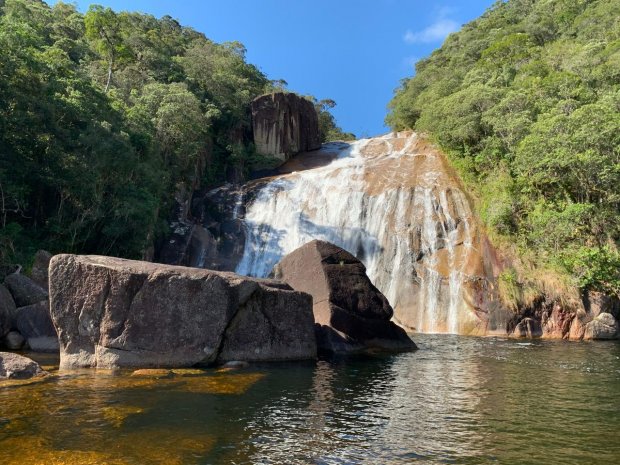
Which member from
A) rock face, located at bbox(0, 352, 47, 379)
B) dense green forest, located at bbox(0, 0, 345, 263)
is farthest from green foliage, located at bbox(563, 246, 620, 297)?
rock face, located at bbox(0, 352, 47, 379)

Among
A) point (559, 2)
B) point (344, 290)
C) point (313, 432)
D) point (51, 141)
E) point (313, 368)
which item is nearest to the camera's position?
point (313, 432)

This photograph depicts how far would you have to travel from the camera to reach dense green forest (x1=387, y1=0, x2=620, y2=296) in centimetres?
2580

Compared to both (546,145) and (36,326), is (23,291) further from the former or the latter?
(546,145)

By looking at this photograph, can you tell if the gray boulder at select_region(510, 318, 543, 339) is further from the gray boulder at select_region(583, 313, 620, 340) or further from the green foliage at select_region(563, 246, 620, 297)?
the green foliage at select_region(563, 246, 620, 297)

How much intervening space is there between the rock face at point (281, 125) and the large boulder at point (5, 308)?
3045 centimetres

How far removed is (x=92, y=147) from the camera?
2375cm

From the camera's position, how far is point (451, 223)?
30125 millimetres

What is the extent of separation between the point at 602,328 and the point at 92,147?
80.4ft

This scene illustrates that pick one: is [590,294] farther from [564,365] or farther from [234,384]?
[234,384]

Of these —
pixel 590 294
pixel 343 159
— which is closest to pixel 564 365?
pixel 590 294

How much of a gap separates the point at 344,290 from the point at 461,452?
10.6 m

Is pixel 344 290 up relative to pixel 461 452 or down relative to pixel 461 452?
up

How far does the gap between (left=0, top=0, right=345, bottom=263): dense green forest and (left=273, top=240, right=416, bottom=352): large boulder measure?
11472mm

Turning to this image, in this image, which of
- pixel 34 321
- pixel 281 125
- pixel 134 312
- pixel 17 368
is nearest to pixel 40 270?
pixel 34 321
